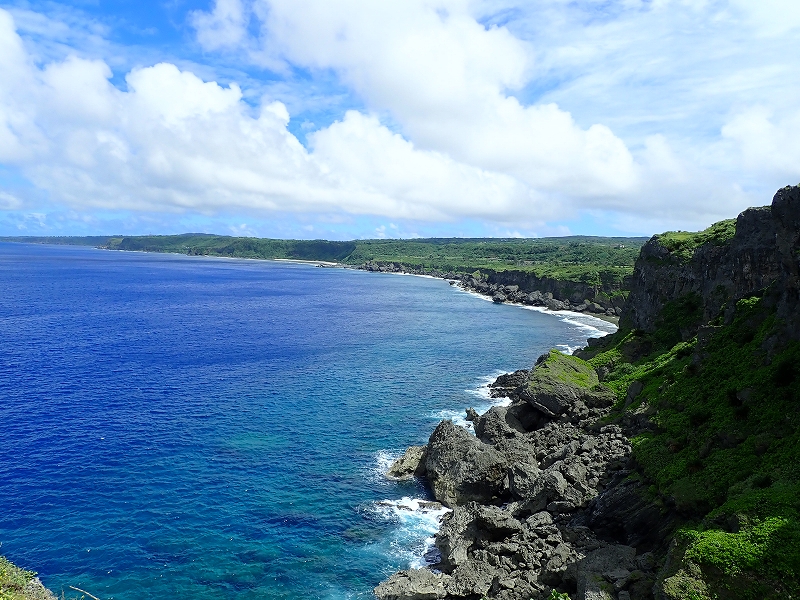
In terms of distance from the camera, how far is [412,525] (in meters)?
43.5

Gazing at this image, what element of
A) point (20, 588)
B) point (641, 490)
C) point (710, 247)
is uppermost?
point (710, 247)

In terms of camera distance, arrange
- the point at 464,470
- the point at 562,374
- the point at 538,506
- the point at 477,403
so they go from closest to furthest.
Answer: the point at 538,506, the point at 464,470, the point at 562,374, the point at 477,403

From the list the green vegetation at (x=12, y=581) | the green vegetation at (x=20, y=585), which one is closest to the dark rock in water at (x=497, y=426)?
the green vegetation at (x=20, y=585)

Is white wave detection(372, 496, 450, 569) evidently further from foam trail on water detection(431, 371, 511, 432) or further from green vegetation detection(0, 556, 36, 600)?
green vegetation detection(0, 556, 36, 600)

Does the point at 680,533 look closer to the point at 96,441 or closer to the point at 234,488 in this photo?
the point at 234,488

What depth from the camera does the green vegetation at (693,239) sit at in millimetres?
67906

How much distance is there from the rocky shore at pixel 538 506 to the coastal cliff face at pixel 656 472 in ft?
0.42

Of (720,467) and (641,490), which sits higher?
(720,467)

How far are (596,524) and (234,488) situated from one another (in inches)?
1293

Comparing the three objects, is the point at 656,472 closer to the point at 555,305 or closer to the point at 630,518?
the point at 630,518

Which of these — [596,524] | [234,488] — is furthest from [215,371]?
[596,524]

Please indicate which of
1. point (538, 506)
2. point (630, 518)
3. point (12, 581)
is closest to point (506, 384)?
point (538, 506)

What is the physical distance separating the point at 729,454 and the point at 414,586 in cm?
2302

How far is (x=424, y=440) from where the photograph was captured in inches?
2402
